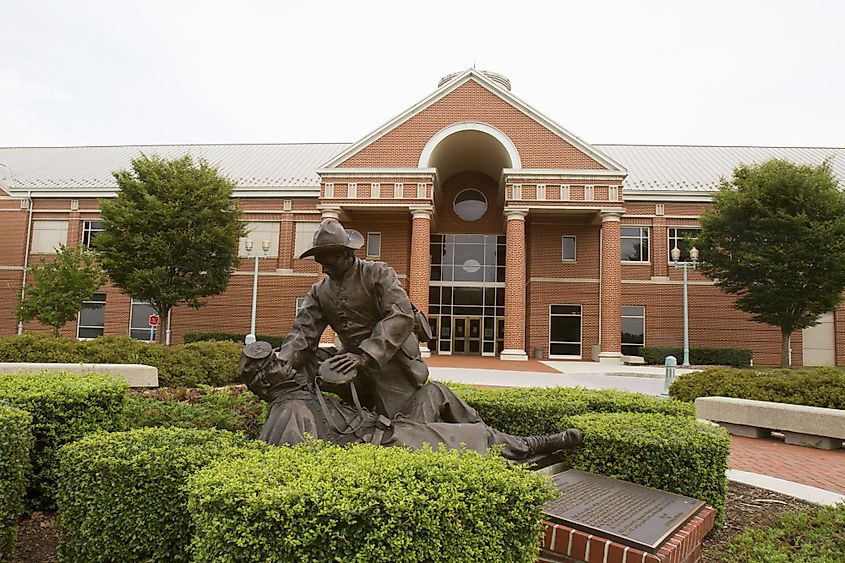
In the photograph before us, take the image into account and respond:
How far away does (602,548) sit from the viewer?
3287 mm

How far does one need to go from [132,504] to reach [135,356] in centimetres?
844

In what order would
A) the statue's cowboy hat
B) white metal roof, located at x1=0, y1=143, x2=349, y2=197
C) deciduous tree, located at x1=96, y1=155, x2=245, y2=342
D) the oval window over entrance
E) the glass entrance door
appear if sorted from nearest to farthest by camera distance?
the statue's cowboy hat < deciduous tree, located at x1=96, y1=155, x2=245, y2=342 < the glass entrance door < the oval window over entrance < white metal roof, located at x1=0, y1=143, x2=349, y2=197

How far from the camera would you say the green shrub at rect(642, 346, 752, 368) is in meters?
27.5

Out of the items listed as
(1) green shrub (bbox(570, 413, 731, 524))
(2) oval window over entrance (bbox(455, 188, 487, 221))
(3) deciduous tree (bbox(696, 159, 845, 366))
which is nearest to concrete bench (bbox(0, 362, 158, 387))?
(1) green shrub (bbox(570, 413, 731, 524))

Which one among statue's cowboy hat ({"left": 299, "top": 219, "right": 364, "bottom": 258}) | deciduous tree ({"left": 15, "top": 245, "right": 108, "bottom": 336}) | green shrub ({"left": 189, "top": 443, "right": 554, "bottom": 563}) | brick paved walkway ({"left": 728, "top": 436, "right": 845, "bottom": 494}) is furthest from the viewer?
deciduous tree ({"left": 15, "top": 245, "right": 108, "bottom": 336})

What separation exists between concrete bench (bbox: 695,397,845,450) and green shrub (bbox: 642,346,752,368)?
61.3ft

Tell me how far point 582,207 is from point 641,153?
44.1ft

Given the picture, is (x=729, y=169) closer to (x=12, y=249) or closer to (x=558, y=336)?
(x=558, y=336)

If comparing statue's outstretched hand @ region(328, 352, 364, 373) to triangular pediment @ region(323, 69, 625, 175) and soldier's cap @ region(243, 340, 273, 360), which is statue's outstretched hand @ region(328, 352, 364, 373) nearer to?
soldier's cap @ region(243, 340, 273, 360)

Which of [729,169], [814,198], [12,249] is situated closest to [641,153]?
[729,169]

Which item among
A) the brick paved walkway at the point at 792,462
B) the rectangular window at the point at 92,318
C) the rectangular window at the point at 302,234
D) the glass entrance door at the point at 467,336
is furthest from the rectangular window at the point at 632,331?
the rectangular window at the point at 92,318

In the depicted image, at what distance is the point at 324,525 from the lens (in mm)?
2543

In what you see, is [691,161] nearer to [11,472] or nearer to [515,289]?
[515,289]

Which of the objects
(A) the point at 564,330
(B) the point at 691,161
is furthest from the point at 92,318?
(B) the point at 691,161
